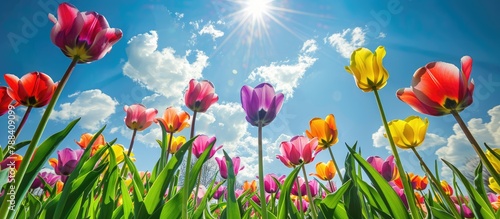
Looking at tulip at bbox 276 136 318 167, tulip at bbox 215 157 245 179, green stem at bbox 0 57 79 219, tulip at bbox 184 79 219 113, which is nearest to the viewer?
green stem at bbox 0 57 79 219

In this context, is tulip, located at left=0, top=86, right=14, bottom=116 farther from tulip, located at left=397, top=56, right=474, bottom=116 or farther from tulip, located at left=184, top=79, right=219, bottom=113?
tulip, located at left=397, top=56, right=474, bottom=116

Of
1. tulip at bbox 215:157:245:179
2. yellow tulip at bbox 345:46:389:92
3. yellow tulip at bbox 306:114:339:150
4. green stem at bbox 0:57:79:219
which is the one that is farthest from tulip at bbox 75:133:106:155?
yellow tulip at bbox 345:46:389:92

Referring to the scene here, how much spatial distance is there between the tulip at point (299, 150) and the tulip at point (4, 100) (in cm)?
188

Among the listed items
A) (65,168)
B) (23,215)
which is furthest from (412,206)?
(65,168)

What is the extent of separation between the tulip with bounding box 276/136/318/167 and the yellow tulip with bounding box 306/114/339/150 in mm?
293

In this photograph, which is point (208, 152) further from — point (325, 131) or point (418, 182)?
point (418, 182)

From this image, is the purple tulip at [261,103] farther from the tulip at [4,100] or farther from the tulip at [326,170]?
the tulip at [326,170]

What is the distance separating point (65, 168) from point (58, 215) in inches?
46.9

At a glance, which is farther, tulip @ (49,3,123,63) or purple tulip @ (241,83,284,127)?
purple tulip @ (241,83,284,127)

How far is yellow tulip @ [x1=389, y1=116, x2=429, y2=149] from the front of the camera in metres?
1.92

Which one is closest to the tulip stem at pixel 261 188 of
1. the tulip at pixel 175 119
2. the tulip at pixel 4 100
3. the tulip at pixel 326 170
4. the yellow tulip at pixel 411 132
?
the yellow tulip at pixel 411 132

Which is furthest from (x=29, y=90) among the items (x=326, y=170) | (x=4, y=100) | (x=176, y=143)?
(x=326, y=170)

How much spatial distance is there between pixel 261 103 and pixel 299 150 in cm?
104

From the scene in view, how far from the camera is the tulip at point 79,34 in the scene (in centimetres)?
106
